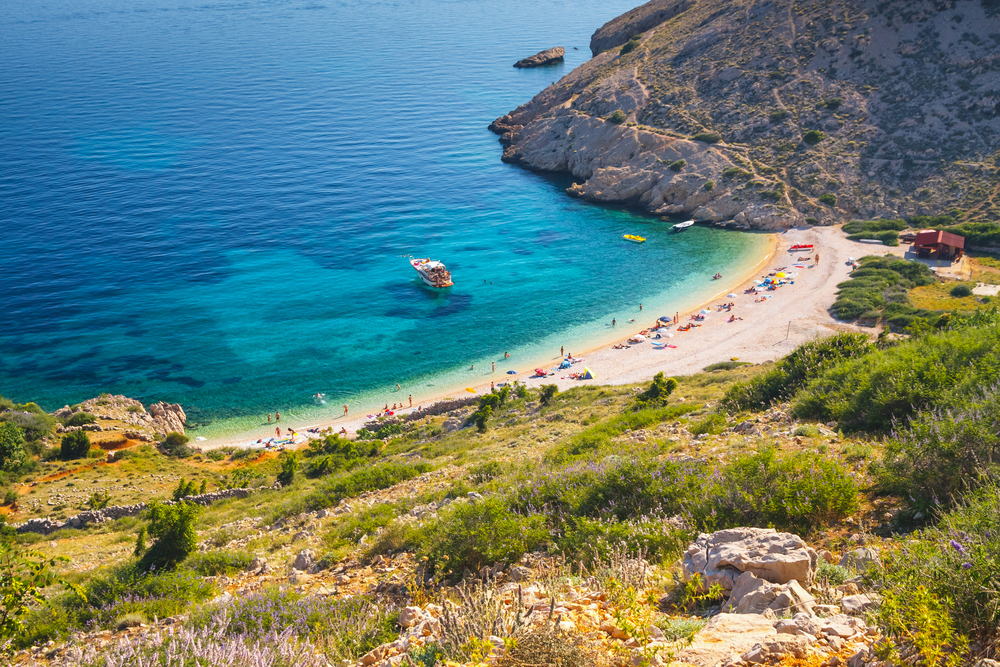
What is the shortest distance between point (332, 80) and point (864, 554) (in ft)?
451

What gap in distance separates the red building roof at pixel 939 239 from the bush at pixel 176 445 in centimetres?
5766

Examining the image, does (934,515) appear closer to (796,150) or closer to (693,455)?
(693,455)

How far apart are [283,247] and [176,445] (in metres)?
33.7

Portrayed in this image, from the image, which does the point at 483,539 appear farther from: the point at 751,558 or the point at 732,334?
the point at 732,334

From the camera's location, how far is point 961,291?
4269 cm

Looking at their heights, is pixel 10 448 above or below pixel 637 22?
below

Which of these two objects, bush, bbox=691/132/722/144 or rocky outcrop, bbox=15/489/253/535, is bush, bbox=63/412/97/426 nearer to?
rocky outcrop, bbox=15/489/253/535

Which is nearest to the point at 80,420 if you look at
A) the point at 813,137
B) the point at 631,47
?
the point at 813,137

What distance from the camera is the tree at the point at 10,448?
90.4 feet

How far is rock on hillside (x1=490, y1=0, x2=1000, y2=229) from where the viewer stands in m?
61.1

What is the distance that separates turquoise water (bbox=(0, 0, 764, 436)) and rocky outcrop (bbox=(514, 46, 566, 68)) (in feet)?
75.9

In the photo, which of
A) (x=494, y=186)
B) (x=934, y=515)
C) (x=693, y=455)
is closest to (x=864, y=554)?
(x=934, y=515)

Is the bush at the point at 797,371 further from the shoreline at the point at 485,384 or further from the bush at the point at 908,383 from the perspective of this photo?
the shoreline at the point at 485,384

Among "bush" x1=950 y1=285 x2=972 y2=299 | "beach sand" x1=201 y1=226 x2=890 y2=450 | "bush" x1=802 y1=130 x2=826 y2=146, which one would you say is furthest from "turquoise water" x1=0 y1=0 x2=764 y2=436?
"bush" x1=950 y1=285 x2=972 y2=299
